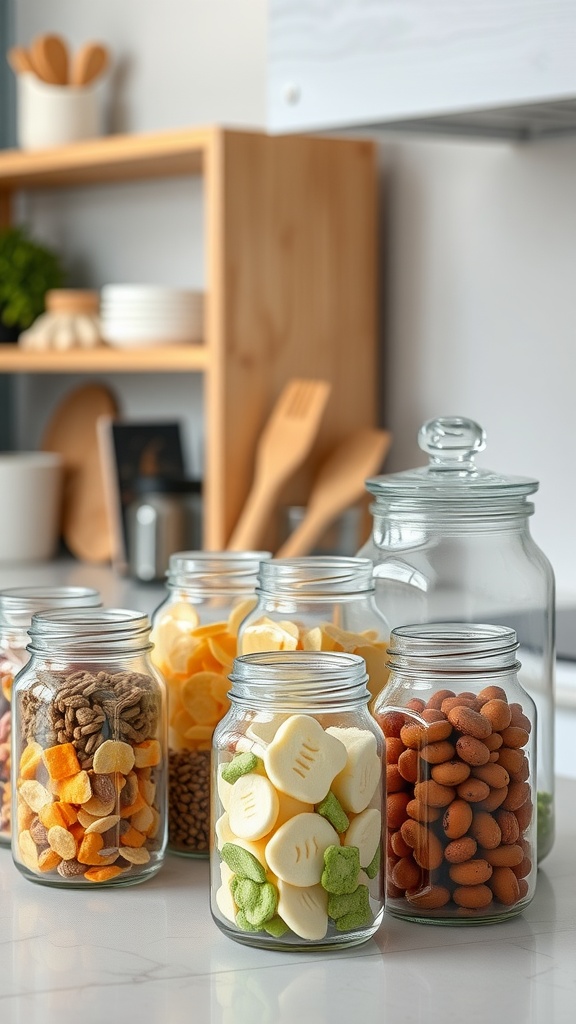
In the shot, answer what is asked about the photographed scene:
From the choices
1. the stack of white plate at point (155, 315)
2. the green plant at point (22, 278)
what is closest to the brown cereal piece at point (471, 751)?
the stack of white plate at point (155, 315)

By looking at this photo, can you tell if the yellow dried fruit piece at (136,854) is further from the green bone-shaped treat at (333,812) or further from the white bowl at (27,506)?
the white bowl at (27,506)

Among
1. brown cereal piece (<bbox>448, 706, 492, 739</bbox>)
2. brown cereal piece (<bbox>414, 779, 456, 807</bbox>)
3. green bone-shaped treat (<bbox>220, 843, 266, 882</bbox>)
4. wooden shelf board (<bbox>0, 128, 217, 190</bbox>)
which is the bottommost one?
green bone-shaped treat (<bbox>220, 843, 266, 882</bbox>)

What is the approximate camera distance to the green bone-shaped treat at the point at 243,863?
0.78 m

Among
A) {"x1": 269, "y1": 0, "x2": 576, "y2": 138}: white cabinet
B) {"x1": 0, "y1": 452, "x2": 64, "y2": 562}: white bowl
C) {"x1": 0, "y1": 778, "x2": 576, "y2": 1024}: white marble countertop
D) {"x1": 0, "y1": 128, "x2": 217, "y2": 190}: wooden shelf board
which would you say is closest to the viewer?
{"x1": 0, "y1": 778, "x2": 576, "y2": 1024}: white marble countertop

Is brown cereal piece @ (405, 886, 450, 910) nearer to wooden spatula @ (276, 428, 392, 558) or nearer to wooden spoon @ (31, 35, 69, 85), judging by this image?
wooden spatula @ (276, 428, 392, 558)

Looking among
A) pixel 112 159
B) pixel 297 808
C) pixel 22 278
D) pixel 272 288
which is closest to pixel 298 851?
pixel 297 808

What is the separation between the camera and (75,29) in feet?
9.64

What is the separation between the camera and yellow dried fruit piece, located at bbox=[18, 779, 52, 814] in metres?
0.89

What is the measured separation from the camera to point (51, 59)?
8.93 feet

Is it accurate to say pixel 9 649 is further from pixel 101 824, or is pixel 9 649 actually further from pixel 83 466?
pixel 83 466

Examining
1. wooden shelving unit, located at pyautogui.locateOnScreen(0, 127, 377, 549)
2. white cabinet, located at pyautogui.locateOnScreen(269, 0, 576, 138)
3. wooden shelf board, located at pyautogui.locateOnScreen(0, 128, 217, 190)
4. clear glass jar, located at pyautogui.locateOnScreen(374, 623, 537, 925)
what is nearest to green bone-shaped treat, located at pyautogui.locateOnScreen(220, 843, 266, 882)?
clear glass jar, located at pyautogui.locateOnScreen(374, 623, 537, 925)

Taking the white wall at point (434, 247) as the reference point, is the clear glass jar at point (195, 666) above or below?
below

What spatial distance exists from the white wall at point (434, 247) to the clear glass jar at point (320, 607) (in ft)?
3.74

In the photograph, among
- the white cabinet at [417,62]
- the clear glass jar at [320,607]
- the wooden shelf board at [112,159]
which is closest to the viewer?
the clear glass jar at [320,607]
